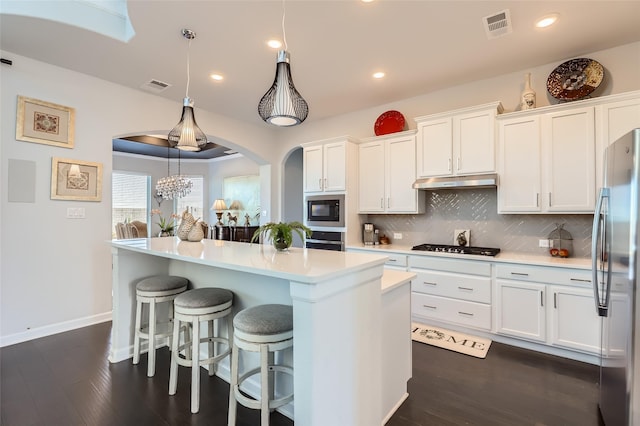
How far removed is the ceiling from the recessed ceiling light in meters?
0.05

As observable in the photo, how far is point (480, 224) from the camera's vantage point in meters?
3.66

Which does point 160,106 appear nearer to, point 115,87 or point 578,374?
point 115,87

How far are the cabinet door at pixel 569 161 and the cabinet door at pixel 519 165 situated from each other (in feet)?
0.27

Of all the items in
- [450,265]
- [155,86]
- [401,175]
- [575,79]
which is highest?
[155,86]

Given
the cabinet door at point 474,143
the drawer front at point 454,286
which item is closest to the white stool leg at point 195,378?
the drawer front at point 454,286

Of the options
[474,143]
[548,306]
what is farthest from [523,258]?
[474,143]

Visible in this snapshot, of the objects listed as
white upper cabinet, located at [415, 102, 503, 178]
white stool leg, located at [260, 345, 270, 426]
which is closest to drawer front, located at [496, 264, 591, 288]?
white upper cabinet, located at [415, 102, 503, 178]

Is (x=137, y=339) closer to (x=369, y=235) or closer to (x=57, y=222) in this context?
(x=57, y=222)

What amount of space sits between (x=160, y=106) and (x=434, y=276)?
4.16 metres

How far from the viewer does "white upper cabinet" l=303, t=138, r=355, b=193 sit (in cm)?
423

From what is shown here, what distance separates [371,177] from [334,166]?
547 mm

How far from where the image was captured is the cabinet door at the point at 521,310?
2803 mm

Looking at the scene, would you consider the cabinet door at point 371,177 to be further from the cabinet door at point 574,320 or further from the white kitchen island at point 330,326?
the white kitchen island at point 330,326

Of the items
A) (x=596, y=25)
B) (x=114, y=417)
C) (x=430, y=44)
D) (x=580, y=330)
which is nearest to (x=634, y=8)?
(x=596, y=25)
